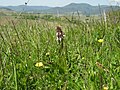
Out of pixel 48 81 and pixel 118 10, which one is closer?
pixel 48 81

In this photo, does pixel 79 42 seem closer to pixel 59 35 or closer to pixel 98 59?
pixel 59 35

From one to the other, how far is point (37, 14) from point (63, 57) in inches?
157

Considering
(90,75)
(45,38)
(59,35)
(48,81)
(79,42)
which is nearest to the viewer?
(90,75)

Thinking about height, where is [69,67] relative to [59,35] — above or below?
below

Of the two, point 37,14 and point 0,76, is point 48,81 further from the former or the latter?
point 37,14

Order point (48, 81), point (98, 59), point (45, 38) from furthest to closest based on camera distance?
point (45, 38)
point (98, 59)
point (48, 81)

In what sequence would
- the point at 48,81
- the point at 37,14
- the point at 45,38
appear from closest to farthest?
the point at 48,81 < the point at 45,38 < the point at 37,14

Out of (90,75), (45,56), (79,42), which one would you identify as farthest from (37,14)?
(90,75)

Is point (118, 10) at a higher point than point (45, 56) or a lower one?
higher

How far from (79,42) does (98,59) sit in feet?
3.37

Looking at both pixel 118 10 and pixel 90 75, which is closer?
pixel 90 75

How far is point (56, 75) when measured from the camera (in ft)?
9.39

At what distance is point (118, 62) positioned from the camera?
10.0ft

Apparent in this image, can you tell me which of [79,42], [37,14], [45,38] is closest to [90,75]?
[79,42]
